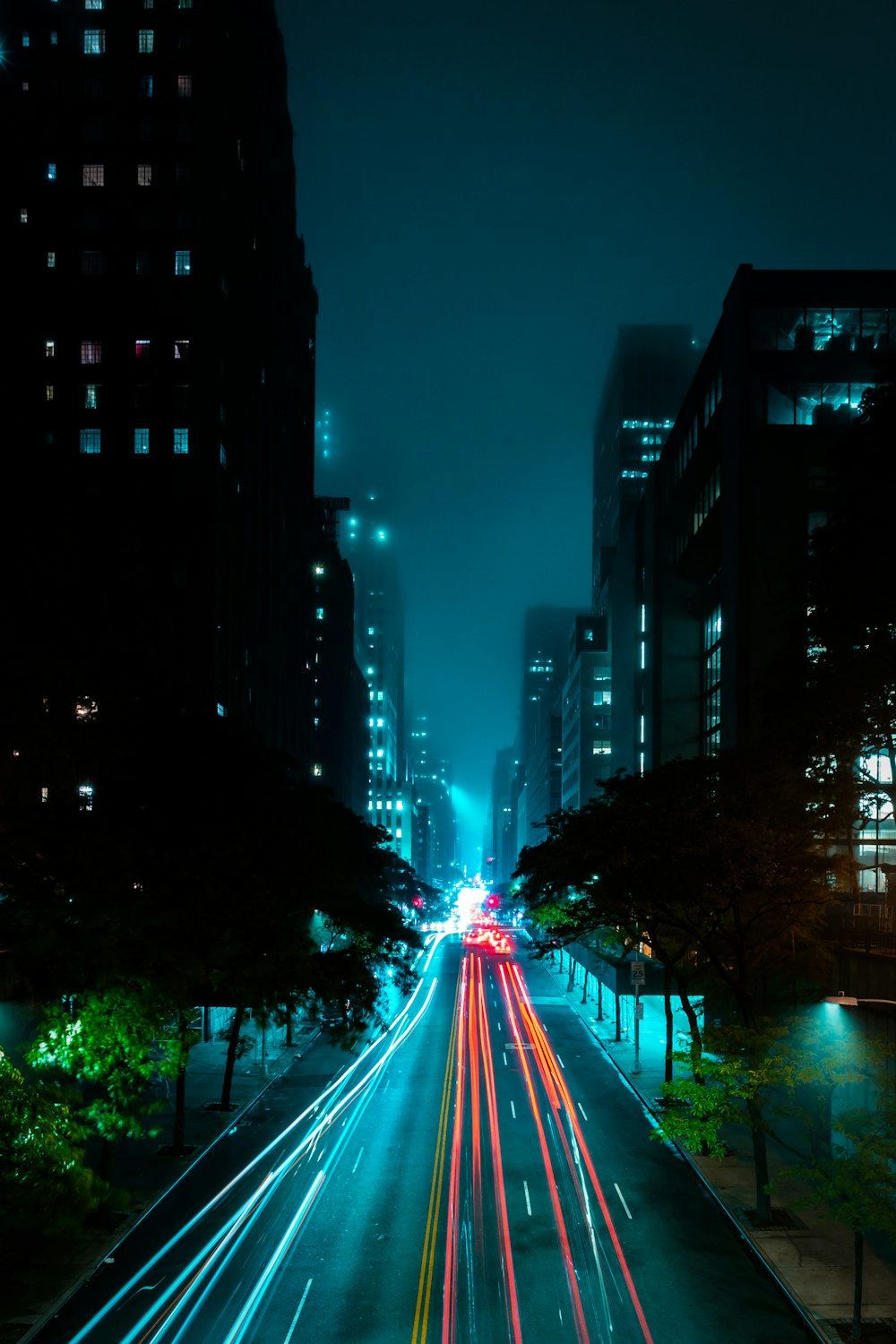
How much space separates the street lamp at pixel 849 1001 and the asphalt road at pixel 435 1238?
20.4 feet

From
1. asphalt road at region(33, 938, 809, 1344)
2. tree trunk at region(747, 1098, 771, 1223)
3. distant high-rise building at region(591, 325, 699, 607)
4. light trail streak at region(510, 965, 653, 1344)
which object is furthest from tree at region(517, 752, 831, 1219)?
distant high-rise building at region(591, 325, 699, 607)

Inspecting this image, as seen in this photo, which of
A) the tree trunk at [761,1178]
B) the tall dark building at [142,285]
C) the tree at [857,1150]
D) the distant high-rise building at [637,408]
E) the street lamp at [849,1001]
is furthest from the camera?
the distant high-rise building at [637,408]

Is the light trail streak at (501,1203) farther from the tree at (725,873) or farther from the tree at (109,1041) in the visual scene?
the tree at (109,1041)

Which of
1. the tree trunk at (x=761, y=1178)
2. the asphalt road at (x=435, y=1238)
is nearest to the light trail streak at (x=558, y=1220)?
the asphalt road at (x=435, y=1238)

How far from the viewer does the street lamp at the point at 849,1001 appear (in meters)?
25.3

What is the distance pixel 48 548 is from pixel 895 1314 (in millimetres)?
29330

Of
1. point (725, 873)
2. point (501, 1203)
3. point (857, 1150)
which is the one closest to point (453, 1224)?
point (501, 1203)

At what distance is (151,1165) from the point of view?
94.4 ft

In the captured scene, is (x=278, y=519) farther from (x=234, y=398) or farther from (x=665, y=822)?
(x=665, y=822)

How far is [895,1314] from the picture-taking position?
1900cm

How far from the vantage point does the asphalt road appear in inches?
735

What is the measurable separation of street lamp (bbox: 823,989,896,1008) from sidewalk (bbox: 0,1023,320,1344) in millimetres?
17958

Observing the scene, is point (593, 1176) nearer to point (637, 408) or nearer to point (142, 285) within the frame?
point (142, 285)

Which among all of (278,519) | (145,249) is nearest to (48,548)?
(145,249)
